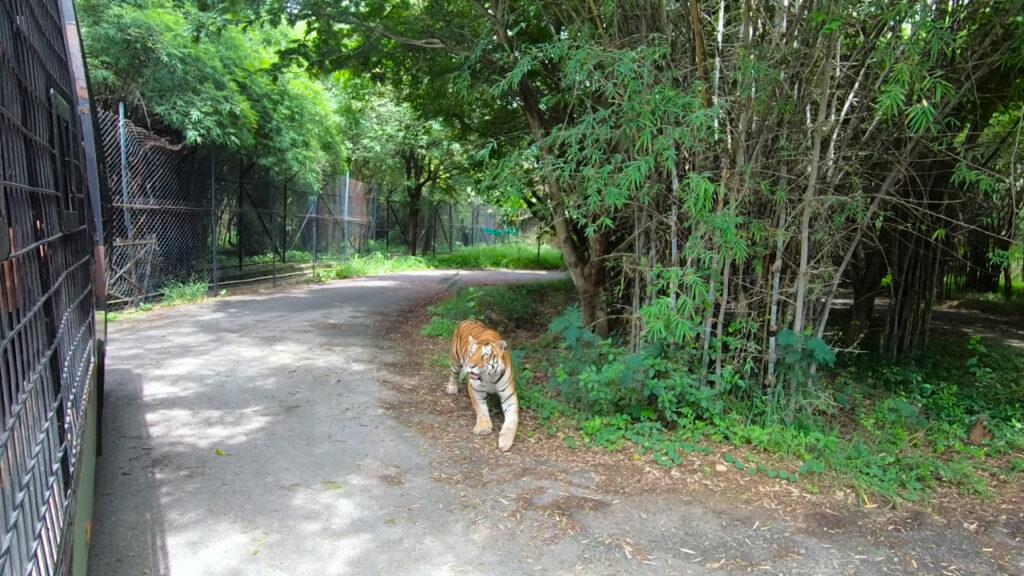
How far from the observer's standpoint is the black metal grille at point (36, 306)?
161 cm

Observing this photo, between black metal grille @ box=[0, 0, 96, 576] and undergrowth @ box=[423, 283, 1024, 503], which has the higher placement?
black metal grille @ box=[0, 0, 96, 576]

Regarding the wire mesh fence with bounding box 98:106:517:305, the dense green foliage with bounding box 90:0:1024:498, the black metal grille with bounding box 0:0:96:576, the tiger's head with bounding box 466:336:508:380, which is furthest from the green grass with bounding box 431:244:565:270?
the black metal grille with bounding box 0:0:96:576

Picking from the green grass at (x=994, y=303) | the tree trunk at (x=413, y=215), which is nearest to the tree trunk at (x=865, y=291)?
the green grass at (x=994, y=303)

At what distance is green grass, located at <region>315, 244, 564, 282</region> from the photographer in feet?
53.1

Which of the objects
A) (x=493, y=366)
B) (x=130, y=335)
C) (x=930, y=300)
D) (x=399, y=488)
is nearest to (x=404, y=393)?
(x=493, y=366)

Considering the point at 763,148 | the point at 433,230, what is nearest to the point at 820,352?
the point at 763,148

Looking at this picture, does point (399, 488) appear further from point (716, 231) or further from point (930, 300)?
point (930, 300)

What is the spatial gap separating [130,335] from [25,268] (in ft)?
20.9

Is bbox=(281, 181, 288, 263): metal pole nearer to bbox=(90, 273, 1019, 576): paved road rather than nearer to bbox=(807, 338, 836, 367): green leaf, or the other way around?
bbox=(90, 273, 1019, 576): paved road

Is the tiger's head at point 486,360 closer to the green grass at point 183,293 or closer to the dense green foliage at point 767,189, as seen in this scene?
the dense green foliage at point 767,189

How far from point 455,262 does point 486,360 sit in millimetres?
16606

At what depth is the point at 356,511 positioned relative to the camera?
364 centimetres

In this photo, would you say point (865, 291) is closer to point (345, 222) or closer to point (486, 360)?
point (486, 360)

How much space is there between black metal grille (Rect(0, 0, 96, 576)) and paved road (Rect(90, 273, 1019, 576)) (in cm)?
94
